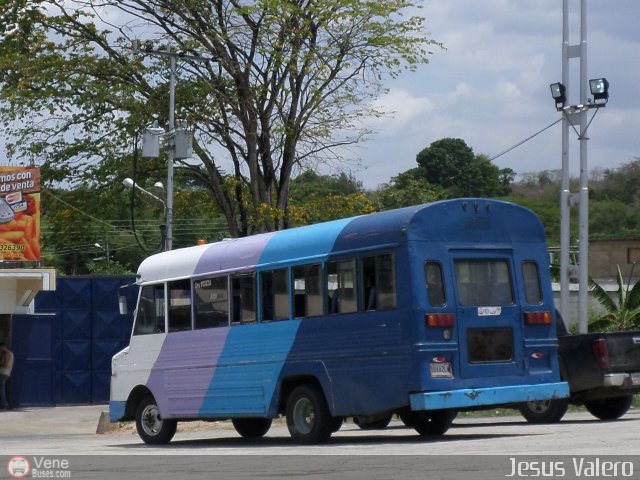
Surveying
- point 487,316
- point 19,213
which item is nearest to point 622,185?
point 19,213

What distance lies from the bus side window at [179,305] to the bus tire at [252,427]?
1942mm

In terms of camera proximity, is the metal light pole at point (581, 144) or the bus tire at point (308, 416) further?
the metal light pole at point (581, 144)

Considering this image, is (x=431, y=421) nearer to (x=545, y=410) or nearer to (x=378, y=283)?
(x=378, y=283)

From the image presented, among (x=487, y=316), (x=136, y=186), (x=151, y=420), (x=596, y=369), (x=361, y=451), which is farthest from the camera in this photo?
(x=136, y=186)

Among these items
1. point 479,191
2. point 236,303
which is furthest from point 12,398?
point 479,191

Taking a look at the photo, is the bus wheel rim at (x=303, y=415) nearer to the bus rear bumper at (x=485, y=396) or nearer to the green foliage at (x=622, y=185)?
the bus rear bumper at (x=485, y=396)

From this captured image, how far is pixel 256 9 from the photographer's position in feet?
101

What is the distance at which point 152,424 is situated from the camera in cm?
1850

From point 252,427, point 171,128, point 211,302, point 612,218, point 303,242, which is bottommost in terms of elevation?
point 252,427

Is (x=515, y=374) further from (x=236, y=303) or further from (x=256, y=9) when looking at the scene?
(x=256, y=9)

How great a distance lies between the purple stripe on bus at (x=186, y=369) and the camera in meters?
17.2

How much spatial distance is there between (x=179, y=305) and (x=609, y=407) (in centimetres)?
693

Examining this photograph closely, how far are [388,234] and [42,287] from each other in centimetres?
1800

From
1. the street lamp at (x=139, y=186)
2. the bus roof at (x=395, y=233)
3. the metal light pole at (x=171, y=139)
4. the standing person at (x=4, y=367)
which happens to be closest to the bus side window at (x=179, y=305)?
the bus roof at (x=395, y=233)
